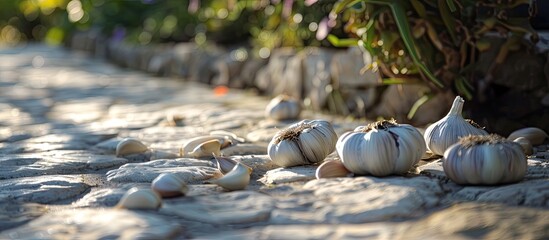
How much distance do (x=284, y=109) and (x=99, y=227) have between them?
1.77 m

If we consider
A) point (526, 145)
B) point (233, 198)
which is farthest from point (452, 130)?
point (233, 198)

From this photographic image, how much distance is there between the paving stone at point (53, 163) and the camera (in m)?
2.30

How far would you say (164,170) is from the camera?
2225mm

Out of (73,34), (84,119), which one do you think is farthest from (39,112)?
(73,34)

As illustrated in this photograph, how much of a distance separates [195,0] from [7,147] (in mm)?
1699

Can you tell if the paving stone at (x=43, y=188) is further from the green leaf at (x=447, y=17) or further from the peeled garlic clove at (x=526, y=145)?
the green leaf at (x=447, y=17)

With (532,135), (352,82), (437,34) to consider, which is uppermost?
(437,34)

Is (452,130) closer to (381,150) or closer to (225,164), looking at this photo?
(381,150)

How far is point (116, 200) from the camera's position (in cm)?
186

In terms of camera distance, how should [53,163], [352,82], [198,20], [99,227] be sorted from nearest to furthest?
[99,227], [53,163], [352,82], [198,20]

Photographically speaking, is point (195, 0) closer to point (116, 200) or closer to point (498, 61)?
point (498, 61)

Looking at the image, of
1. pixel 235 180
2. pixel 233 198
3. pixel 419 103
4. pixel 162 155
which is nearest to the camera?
pixel 233 198

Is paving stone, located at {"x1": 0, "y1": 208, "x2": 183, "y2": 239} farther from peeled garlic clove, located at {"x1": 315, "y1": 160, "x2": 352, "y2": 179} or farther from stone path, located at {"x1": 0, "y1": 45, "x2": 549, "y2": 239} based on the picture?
peeled garlic clove, located at {"x1": 315, "y1": 160, "x2": 352, "y2": 179}

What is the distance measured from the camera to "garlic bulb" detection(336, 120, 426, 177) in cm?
193
